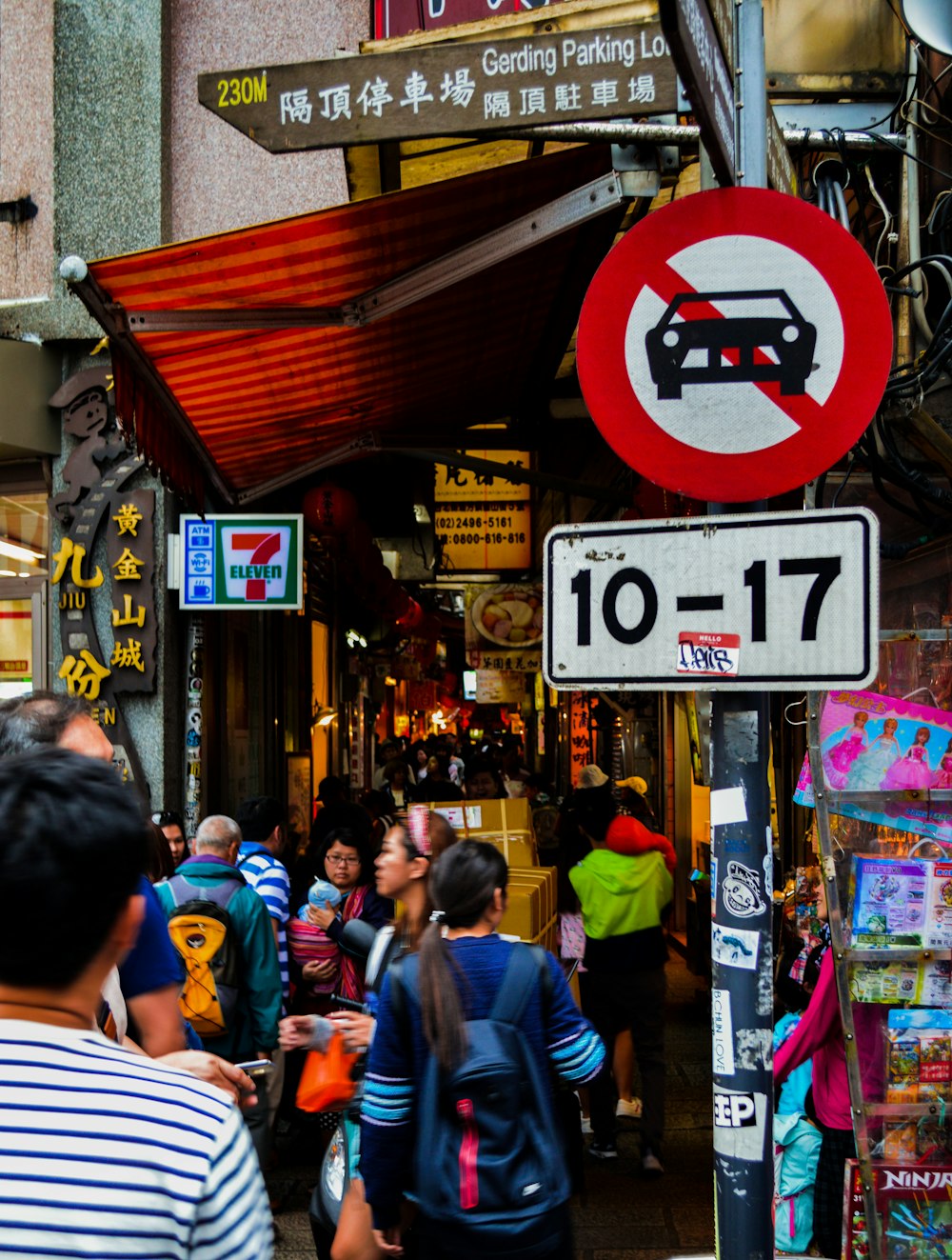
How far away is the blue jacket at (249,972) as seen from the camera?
17.4 feet

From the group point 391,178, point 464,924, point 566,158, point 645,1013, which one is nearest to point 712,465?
point 464,924

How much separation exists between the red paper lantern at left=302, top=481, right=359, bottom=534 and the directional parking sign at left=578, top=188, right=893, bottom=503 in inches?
272

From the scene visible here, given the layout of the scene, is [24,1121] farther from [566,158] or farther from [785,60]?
[785,60]

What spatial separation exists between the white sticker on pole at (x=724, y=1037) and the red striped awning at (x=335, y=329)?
311cm

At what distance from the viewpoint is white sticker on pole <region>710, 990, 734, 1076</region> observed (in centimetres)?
277

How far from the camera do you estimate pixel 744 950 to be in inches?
109

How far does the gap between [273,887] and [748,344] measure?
14.3 feet

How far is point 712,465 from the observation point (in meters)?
2.81

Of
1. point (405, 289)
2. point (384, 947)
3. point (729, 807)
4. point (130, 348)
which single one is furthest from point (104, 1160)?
point (130, 348)

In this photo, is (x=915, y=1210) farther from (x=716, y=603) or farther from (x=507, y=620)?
(x=507, y=620)

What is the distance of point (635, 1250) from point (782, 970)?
1638 millimetres

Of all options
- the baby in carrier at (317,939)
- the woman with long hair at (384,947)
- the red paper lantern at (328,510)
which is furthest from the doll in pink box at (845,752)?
the red paper lantern at (328,510)

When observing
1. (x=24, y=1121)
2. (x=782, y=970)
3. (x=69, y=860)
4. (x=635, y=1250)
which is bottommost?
(x=635, y=1250)

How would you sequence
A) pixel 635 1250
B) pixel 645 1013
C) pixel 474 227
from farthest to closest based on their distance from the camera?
pixel 645 1013
pixel 635 1250
pixel 474 227
